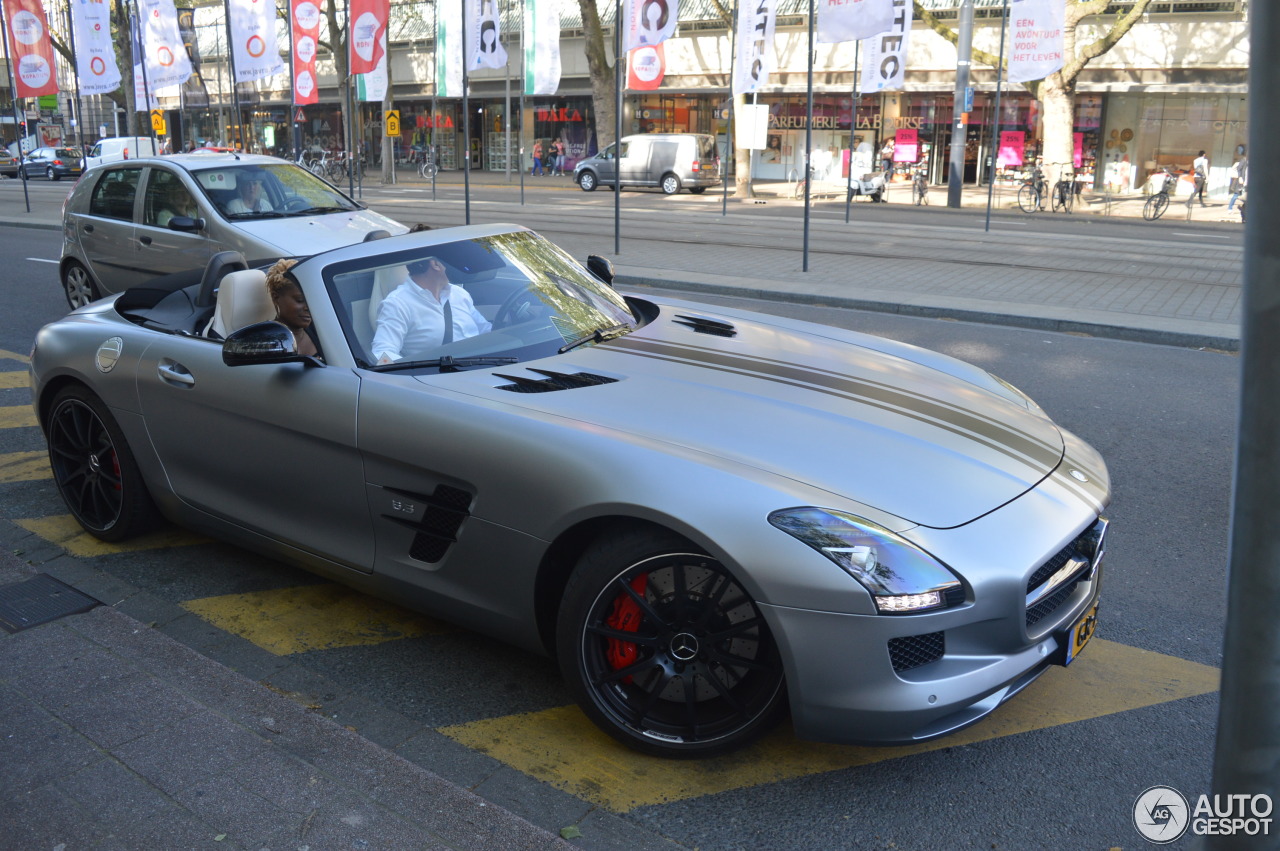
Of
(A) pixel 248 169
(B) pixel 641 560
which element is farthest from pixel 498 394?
(A) pixel 248 169

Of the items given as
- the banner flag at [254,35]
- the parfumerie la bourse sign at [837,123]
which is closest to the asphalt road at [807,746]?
the banner flag at [254,35]

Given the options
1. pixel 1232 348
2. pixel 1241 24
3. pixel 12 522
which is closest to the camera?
pixel 12 522

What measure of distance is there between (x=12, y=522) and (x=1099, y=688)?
4.77m

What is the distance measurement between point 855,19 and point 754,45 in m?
5.92

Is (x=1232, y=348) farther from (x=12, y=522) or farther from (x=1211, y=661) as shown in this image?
(x=12, y=522)

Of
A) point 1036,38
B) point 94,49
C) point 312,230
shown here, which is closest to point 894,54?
point 1036,38

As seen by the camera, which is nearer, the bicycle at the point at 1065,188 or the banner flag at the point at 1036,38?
the banner flag at the point at 1036,38

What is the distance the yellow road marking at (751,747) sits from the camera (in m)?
3.05

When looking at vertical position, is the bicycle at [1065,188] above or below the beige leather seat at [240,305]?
above

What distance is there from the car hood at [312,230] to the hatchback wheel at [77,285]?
7.07 ft

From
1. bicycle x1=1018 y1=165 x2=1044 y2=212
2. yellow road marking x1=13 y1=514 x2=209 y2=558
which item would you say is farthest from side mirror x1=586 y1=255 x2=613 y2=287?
bicycle x1=1018 y1=165 x2=1044 y2=212

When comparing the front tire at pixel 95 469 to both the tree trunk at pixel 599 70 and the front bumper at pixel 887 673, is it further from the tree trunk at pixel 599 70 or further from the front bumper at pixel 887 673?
the tree trunk at pixel 599 70

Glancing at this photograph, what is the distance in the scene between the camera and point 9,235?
63.6ft

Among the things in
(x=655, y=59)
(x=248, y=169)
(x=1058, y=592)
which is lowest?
(x=1058, y=592)
